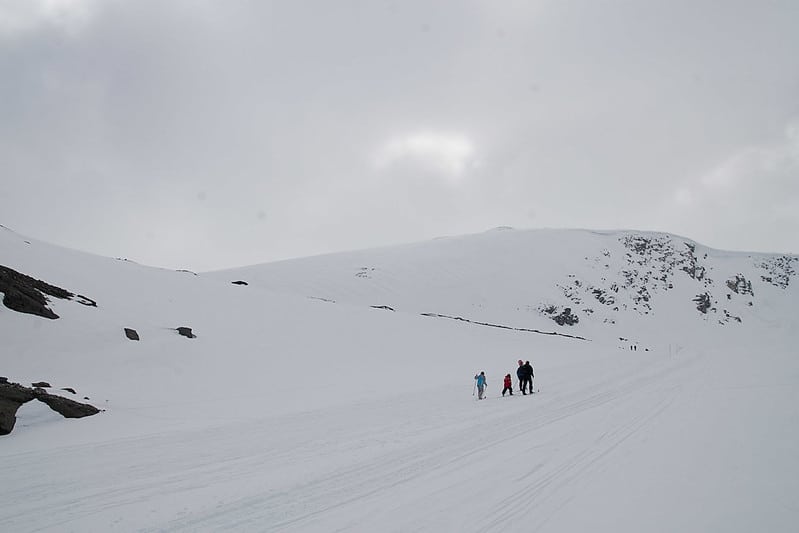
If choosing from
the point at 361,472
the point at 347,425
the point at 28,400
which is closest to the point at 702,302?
the point at 347,425

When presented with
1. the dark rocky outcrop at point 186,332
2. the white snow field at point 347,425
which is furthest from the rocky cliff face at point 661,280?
the dark rocky outcrop at point 186,332

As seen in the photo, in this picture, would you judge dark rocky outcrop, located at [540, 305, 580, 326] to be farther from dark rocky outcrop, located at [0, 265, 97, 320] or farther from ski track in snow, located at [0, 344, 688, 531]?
dark rocky outcrop, located at [0, 265, 97, 320]

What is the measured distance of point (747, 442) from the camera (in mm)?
8516

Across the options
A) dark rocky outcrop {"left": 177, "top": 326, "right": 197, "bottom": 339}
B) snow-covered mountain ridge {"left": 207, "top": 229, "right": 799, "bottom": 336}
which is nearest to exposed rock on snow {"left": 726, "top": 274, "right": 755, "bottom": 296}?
snow-covered mountain ridge {"left": 207, "top": 229, "right": 799, "bottom": 336}

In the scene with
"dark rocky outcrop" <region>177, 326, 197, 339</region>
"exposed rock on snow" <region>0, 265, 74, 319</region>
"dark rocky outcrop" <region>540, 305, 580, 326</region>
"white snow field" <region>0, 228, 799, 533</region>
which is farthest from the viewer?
"dark rocky outcrop" <region>540, 305, 580, 326</region>

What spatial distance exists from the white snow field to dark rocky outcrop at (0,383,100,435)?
0.79ft

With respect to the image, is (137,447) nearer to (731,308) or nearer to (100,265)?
(100,265)

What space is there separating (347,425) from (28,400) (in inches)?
Result: 297

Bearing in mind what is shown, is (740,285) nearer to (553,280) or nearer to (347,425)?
(553,280)

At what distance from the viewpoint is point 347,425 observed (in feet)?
38.2

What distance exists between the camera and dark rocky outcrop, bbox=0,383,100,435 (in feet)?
33.1

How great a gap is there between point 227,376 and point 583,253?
70.5 m

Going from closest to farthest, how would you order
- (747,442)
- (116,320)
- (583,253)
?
(747,442) < (116,320) < (583,253)

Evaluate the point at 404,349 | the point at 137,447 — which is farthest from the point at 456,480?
the point at 404,349
